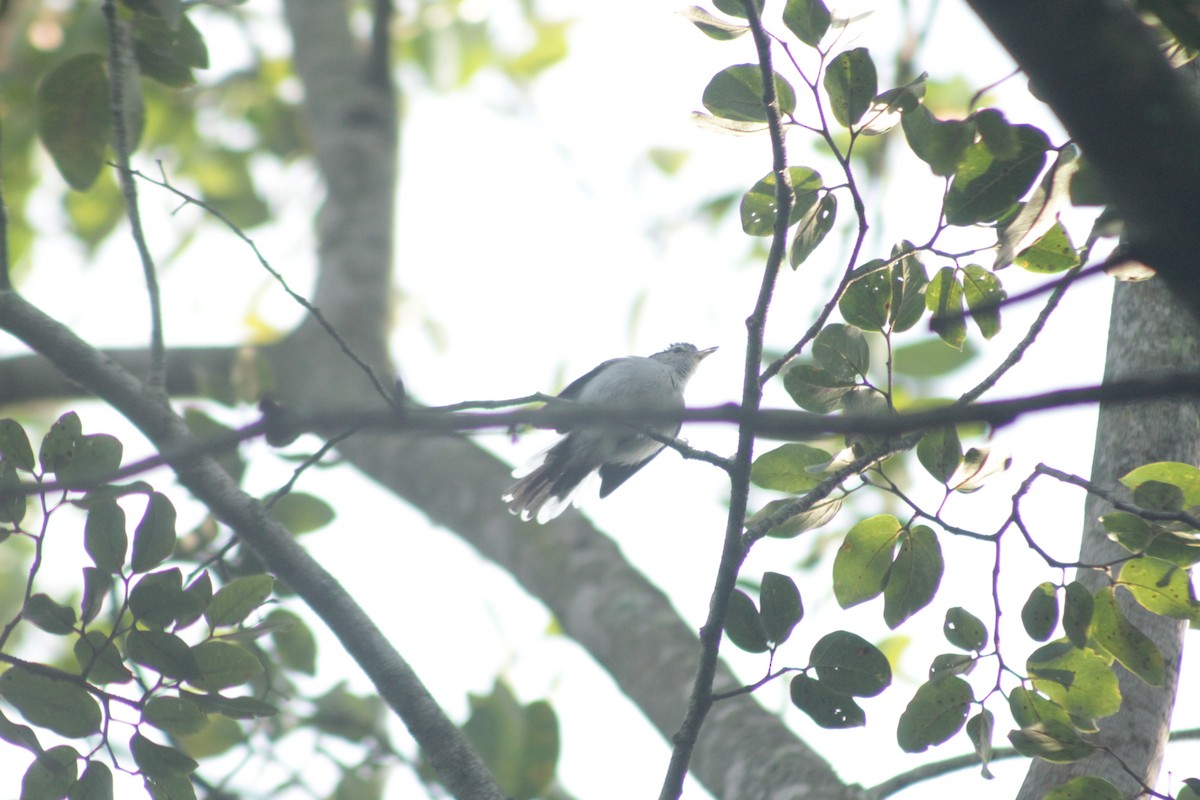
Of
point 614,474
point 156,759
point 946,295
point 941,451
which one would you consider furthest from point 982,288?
point 614,474

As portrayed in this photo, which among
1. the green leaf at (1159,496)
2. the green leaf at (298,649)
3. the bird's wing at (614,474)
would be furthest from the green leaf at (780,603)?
the bird's wing at (614,474)

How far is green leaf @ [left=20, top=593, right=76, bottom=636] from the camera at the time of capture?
2.50 meters

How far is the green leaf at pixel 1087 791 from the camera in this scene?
233 cm

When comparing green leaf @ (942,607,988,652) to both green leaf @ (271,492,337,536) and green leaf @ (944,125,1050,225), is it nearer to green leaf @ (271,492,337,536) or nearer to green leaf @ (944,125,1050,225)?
green leaf @ (944,125,1050,225)

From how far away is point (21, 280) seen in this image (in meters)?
7.84

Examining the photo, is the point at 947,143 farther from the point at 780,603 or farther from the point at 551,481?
the point at 551,481

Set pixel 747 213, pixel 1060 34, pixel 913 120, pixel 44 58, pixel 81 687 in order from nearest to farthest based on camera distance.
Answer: pixel 1060 34 < pixel 913 120 < pixel 81 687 < pixel 747 213 < pixel 44 58

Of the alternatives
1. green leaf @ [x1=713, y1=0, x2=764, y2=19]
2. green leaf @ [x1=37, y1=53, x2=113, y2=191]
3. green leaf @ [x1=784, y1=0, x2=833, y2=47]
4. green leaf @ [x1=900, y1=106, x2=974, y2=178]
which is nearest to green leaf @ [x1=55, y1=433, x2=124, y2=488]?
green leaf @ [x1=37, y1=53, x2=113, y2=191]

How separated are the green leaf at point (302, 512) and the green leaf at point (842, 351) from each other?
180 cm

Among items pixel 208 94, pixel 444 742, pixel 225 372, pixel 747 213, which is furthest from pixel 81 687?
pixel 208 94

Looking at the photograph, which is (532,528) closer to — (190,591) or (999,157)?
(190,591)

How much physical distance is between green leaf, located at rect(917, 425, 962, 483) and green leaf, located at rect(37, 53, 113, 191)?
2.59m

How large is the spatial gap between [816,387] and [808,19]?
85 cm

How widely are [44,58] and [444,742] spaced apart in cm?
650
